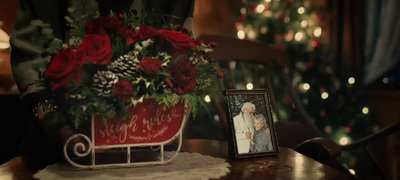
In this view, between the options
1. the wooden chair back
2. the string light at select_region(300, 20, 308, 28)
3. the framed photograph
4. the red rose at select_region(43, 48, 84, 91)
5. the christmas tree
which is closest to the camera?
the red rose at select_region(43, 48, 84, 91)

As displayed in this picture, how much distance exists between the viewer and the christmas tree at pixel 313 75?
297 centimetres

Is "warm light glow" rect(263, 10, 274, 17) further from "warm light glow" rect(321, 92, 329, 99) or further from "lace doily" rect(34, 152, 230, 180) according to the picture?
"lace doily" rect(34, 152, 230, 180)

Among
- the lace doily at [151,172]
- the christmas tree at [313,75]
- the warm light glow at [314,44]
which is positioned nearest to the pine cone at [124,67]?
the lace doily at [151,172]

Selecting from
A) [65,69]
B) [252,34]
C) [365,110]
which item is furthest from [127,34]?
[365,110]

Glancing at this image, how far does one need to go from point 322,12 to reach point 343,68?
643 millimetres

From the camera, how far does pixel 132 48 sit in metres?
0.74

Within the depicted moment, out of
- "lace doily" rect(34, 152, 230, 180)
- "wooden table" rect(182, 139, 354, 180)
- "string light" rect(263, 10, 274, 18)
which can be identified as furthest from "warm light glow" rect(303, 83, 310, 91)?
"lace doily" rect(34, 152, 230, 180)

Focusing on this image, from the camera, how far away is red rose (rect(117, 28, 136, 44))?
721mm

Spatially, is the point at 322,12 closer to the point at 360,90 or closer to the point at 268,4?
the point at 268,4

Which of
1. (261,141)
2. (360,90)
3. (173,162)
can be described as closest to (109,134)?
(173,162)

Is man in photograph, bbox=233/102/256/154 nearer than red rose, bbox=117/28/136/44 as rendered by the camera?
No

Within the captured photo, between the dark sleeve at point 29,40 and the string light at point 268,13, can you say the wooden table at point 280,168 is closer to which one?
the dark sleeve at point 29,40

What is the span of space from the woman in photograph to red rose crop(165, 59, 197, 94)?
10.7 inches

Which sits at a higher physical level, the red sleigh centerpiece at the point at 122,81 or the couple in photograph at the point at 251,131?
the red sleigh centerpiece at the point at 122,81
